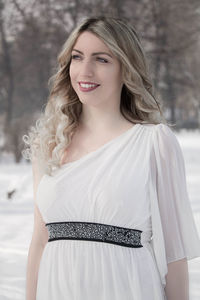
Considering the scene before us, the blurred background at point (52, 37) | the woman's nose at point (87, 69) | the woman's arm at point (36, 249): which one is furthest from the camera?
the blurred background at point (52, 37)

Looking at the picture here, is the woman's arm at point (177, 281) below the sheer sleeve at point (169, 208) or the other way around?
below

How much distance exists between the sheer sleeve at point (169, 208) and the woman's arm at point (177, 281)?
0.8 inches

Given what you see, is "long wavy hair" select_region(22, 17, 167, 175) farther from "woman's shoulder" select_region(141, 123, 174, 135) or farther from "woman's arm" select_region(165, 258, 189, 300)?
"woman's arm" select_region(165, 258, 189, 300)

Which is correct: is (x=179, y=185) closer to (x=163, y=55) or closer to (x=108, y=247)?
(x=108, y=247)

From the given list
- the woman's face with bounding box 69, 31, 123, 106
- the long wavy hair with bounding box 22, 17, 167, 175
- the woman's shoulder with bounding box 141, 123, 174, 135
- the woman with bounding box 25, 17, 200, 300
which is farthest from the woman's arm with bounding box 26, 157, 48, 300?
the woman's shoulder with bounding box 141, 123, 174, 135

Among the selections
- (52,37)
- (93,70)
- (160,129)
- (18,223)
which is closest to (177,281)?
(160,129)

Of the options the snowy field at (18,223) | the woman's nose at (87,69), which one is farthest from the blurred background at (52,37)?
the woman's nose at (87,69)

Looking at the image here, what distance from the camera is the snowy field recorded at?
360 centimetres

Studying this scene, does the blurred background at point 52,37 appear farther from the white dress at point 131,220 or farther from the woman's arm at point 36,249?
the white dress at point 131,220

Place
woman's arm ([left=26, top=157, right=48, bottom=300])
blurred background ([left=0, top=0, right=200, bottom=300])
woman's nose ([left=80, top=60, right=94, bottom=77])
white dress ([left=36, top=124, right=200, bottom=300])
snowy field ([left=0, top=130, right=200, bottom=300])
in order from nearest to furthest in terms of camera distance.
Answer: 1. white dress ([left=36, top=124, right=200, bottom=300])
2. woman's nose ([left=80, top=60, right=94, bottom=77])
3. woman's arm ([left=26, top=157, right=48, bottom=300])
4. snowy field ([left=0, top=130, right=200, bottom=300])
5. blurred background ([left=0, top=0, right=200, bottom=300])

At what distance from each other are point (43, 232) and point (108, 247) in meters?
0.32

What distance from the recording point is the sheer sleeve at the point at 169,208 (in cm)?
168

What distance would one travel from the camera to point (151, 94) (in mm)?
1967

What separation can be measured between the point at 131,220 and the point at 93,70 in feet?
1.86
